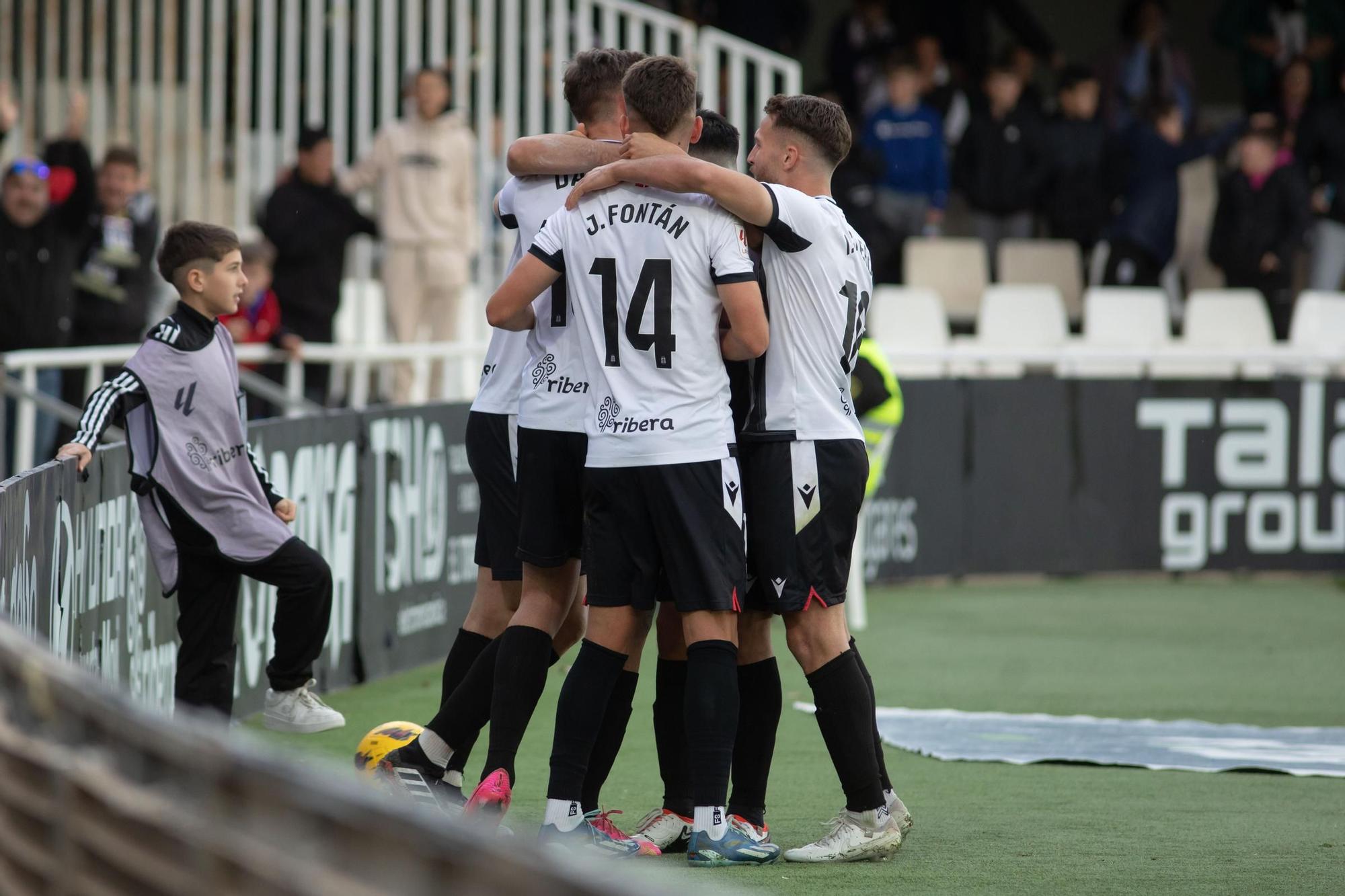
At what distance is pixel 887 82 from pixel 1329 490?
522cm

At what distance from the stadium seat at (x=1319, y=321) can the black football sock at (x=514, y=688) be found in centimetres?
1097

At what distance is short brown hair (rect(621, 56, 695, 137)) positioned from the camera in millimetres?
4758

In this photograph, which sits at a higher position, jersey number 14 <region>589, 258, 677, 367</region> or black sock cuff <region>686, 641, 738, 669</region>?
jersey number 14 <region>589, 258, 677, 367</region>

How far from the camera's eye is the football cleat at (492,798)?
4.80m

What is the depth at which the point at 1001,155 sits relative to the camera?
15383 mm

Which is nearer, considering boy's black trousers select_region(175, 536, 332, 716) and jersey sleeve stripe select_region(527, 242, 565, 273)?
jersey sleeve stripe select_region(527, 242, 565, 273)

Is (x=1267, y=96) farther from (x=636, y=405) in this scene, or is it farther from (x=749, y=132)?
(x=636, y=405)

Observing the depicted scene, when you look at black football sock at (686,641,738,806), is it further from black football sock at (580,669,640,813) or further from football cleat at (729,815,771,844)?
black football sock at (580,669,640,813)

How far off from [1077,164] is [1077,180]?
191 mm

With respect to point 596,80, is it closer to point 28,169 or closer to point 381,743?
point 381,743

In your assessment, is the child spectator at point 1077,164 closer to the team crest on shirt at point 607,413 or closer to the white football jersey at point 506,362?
the white football jersey at point 506,362

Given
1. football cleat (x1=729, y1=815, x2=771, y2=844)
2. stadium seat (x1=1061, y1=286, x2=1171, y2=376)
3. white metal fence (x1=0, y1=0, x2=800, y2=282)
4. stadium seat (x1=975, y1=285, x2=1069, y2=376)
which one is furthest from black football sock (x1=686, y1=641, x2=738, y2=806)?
stadium seat (x1=1061, y1=286, x2=1171, y2=376)

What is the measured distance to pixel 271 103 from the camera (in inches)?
495

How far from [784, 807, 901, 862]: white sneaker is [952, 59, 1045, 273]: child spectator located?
11.1 m
